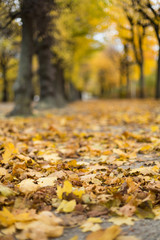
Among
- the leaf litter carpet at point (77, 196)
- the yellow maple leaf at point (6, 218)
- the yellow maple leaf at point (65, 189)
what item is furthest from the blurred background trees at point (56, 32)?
the yellow maple leaf at point (6, 218)

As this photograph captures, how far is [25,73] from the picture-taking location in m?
8.50

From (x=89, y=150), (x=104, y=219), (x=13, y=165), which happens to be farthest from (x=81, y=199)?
(x=89, y=150)

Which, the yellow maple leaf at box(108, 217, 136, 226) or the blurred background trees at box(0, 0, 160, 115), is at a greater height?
the blurred background trees at box(0, 0, 160, 115)

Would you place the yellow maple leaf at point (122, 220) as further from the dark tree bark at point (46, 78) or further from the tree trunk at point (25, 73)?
the dark tree bark at point (46, 78)

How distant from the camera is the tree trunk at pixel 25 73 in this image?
8164 mm

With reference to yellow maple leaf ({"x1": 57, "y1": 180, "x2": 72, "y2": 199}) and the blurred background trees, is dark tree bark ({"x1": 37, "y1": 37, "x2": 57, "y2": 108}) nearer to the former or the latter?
the blurred background trees

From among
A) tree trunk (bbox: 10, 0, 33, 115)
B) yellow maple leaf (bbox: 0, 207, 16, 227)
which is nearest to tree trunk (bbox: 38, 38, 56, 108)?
tree trunk (bbox: 10, 0, 33, 115)

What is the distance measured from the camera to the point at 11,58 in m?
26.0

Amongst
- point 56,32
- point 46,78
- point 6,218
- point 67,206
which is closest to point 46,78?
point 46,78

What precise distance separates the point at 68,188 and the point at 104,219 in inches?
14.9

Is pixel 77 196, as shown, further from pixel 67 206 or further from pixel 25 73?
pixel 25 73

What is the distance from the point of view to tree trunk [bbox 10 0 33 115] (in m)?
8.16

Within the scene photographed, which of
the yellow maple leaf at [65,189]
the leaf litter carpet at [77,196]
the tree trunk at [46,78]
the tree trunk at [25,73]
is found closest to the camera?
the leaf litter carpet at [77,196]

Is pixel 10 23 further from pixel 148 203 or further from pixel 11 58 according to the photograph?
pixel 11 58
